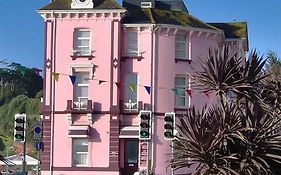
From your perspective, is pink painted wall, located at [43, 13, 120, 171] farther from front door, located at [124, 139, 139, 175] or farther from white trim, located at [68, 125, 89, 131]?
front door, located at [124, 139, 139, 175]

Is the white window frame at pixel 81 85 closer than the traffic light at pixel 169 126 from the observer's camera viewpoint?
No

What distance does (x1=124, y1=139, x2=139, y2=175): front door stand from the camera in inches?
1805

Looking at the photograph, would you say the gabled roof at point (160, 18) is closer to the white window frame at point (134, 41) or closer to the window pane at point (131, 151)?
the white window frame at point (134, 41)

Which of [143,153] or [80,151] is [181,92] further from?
[80,151]

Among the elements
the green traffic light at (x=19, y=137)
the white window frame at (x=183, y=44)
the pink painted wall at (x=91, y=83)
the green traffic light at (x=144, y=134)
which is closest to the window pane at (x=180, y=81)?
the white window frame at (x=183, y=44)

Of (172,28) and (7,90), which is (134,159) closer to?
(172,28)

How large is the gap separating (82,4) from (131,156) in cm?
1038

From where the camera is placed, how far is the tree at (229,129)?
59.0ft

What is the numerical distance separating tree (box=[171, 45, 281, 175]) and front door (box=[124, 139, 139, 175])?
26883 mm

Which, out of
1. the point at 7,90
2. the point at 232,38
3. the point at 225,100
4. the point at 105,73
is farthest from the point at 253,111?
the point at 7,90

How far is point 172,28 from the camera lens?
46594 mm

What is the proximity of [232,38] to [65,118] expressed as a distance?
543 inches

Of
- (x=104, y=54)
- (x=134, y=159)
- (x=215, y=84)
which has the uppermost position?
(x=104, y=54)

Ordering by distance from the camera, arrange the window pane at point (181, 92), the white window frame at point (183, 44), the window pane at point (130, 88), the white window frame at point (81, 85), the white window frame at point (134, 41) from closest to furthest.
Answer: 1. the white window frame at point (81, 85)
2. the window pane at point (181, 92)
3. the window pane at point (130, 88)
4. the white window frame at point (134, 41)
5. the white window frame at point (183, 44)
